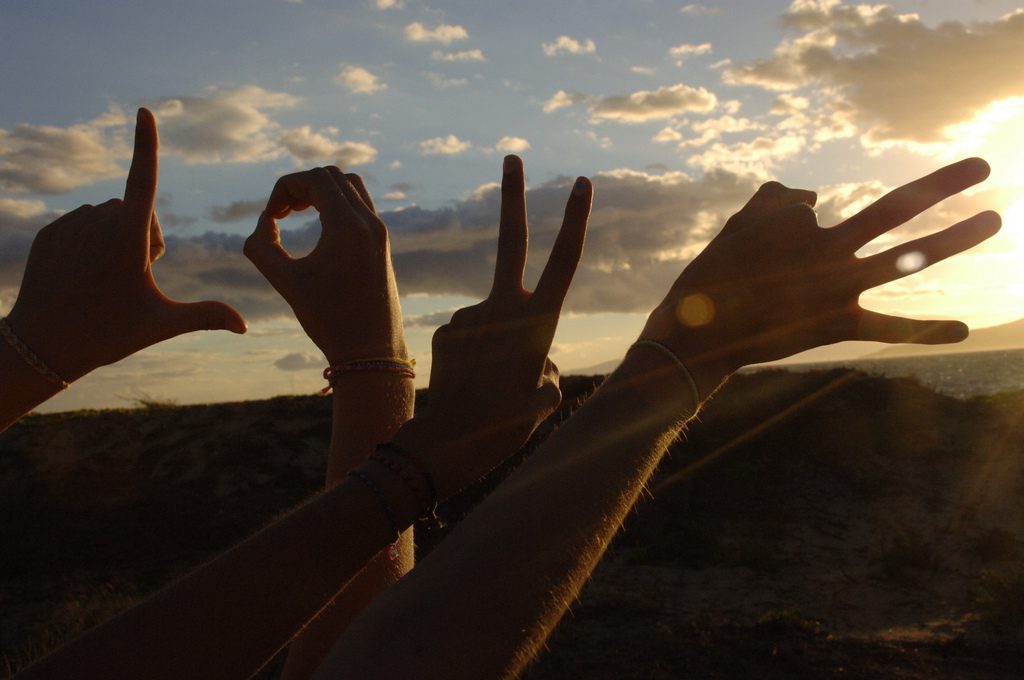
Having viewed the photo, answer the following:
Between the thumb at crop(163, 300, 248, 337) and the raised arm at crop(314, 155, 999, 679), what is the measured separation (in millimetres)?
757

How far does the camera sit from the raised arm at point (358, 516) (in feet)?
3.69

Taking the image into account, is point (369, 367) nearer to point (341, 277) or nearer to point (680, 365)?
point (341, 277)

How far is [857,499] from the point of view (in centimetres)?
1084

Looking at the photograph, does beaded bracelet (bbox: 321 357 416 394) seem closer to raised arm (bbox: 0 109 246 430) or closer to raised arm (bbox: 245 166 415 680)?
raised arm (bbox: 245 166 415 680)

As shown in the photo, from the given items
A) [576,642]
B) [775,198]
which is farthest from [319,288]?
[576,642]

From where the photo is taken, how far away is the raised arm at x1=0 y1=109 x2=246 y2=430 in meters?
1.48

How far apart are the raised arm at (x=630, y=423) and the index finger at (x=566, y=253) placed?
159 mm

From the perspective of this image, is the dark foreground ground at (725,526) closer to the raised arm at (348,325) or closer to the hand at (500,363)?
the raised arm at (348,325)

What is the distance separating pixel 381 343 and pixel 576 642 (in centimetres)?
510

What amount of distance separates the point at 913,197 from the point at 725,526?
9.53m

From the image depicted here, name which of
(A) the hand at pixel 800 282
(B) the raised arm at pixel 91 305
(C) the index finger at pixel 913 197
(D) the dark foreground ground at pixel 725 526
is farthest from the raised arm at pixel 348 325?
(D) the dark foreground ground at pixel 725 526

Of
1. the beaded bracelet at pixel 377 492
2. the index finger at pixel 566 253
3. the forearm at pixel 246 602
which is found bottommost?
the forearm at pixel 246 602

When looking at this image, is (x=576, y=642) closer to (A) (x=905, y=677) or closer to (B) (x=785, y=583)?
(A) (x=905, y=677)

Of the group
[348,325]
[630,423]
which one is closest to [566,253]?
[630,423]
